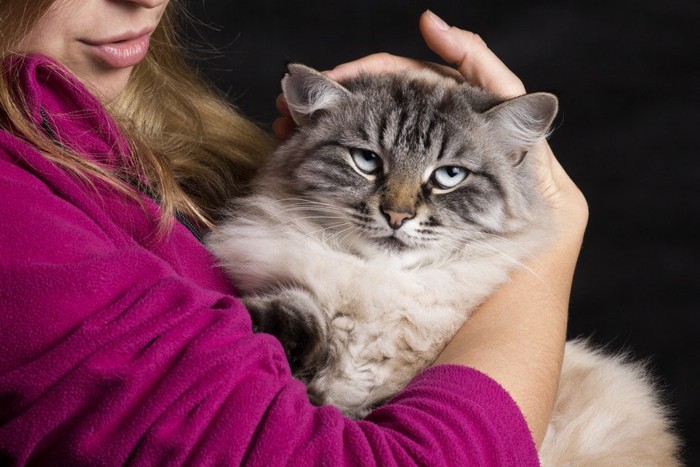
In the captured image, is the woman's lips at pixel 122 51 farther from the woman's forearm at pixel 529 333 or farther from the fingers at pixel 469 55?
the woman's forearm at pixel 529 333

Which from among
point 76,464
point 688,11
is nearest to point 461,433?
point 76,464

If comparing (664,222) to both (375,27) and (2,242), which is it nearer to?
(375,27)

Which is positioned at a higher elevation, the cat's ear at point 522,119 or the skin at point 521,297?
the cat's ear at point 522,119

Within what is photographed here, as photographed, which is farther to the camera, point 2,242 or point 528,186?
point 528,186

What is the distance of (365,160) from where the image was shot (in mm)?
2164

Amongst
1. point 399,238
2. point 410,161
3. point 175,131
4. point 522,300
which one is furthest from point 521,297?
point 175,131

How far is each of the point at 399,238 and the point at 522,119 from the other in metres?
0.43

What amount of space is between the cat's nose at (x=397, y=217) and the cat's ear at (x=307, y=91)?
38 centimetres

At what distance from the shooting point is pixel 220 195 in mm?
2438

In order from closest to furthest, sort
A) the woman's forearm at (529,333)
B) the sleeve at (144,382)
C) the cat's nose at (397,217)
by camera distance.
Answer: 1. the sleeve at (144,382)
2. the woman's forearm at (529,333)
3. the cat's nose at (397,217)

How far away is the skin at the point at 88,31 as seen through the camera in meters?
1.78

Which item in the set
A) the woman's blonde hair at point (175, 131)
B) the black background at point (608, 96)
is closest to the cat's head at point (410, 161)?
the woman's blonde hair at point (175, 131)

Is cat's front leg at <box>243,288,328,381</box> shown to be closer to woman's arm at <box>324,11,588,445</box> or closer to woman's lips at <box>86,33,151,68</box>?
woman's arm at <box>324,11,588,445</box>

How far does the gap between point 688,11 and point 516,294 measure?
1.89 meters
